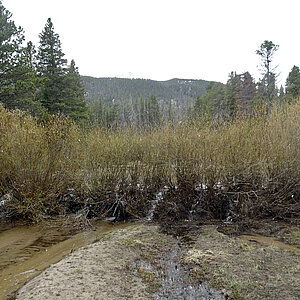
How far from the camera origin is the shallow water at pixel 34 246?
519 centimetres

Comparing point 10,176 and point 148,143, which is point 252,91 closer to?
point 148,143

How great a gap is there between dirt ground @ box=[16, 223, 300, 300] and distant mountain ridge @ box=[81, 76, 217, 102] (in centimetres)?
9128

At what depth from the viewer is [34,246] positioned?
6.93 meters

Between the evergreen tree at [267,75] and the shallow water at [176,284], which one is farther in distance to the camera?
the evergreen tree at [267,75]

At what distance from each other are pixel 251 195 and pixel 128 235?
4148mm

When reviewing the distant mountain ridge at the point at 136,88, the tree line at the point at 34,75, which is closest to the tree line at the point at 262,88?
the tree line at the point at 34,75

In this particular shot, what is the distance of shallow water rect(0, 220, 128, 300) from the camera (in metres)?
5.19

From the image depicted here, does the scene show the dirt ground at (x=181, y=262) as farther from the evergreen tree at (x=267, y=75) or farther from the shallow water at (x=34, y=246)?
the evergreen tree at (x=267, y=75)

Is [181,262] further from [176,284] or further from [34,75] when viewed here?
[34,75]

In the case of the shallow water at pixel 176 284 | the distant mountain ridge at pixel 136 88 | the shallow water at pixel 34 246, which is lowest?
the shallow water at pixel 34 246

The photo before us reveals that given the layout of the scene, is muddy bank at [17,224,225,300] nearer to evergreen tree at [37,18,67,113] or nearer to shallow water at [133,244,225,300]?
shallow water at [133,244,225,300]

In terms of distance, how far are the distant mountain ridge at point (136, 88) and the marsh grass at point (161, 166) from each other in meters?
88.1

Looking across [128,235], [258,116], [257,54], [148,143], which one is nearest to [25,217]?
[128,235]

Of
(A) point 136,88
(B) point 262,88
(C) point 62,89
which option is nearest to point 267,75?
(B) point 262,88
